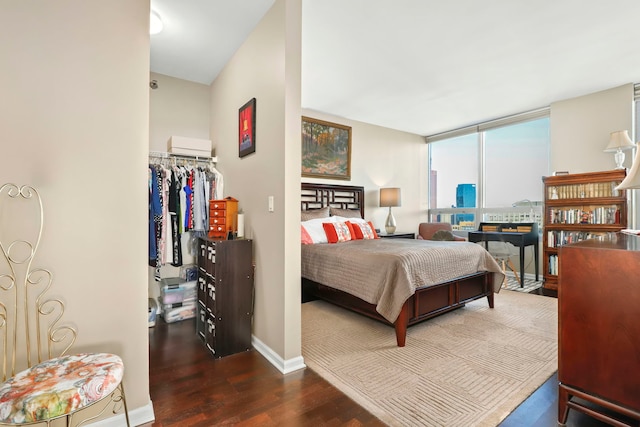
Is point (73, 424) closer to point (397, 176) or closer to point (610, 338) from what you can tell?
point (610, 338)

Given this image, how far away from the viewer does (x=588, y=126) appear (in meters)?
4.04

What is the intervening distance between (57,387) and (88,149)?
1.03 meters

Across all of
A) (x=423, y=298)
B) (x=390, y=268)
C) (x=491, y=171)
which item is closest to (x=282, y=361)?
(x=390, y=268)

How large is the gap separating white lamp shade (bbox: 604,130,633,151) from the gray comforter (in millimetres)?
2240

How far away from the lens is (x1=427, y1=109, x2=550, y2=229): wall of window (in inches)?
189

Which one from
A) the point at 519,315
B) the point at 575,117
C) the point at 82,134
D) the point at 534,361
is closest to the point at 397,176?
the point at 575,117

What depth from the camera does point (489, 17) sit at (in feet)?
8.05

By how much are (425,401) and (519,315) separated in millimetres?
2072

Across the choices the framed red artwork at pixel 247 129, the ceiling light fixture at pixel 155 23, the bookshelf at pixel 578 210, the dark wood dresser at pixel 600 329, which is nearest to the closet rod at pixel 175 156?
the framed red artwork at pixel 247 129

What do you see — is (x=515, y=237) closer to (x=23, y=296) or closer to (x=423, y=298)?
(x=423, y=298)

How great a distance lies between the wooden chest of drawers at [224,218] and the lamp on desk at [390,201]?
3.24 meters

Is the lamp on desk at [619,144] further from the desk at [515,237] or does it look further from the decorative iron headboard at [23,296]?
the decorative iron headboard at [23,296]

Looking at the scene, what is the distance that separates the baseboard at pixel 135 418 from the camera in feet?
4.75

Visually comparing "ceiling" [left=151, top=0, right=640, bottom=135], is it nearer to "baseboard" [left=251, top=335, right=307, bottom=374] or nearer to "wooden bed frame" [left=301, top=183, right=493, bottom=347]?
"wooden bed frame" [left=301, top=183, right=493, bottom=347]
